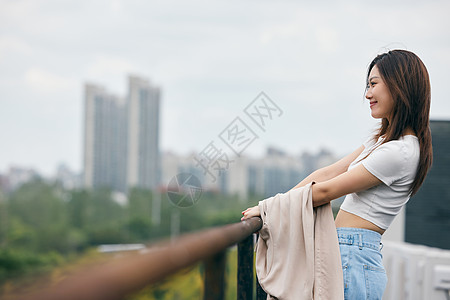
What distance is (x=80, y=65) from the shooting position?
84562 mm

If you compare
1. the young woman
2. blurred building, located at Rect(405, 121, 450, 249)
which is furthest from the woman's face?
blurred building, located at Rect(405, 121, 450, 249)

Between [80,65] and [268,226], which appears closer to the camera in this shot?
[268,226]

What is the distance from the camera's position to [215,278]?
45.0 inches

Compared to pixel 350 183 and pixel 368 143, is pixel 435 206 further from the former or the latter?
pixel 350 183

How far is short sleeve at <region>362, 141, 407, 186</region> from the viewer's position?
1.45 metres

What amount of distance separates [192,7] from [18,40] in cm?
2710

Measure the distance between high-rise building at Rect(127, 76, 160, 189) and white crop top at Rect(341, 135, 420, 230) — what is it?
60.2m

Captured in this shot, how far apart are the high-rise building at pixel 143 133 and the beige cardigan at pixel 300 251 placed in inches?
2369

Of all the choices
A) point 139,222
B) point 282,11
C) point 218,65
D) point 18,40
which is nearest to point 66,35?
point 18,40

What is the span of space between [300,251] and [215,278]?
1.30ft

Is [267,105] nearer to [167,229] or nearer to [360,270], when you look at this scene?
[360,270]

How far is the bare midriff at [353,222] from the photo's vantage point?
4.90ft

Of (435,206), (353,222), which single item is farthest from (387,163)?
(435,206)

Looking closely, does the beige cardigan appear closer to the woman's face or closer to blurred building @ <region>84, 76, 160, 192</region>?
the woman's face
